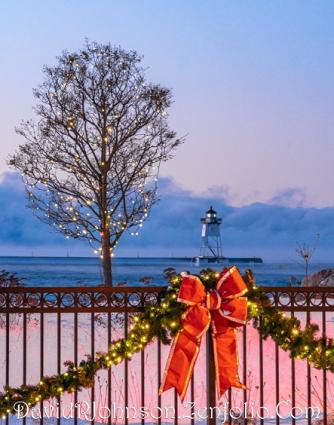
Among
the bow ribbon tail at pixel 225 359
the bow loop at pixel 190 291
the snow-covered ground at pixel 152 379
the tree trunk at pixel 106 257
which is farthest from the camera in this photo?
the tree trunk at pixel 106 257

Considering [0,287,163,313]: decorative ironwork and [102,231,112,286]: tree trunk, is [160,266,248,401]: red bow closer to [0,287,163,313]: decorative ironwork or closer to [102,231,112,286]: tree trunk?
[0,287,163,313]: decorative ironwork

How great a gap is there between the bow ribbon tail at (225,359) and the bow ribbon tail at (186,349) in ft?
0.60

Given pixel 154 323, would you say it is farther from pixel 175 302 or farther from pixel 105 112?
pixel 105 112

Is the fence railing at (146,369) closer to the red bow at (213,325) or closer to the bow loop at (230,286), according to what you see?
the red bow at (213,325)

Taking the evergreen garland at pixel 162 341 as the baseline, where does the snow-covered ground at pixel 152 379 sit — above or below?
below

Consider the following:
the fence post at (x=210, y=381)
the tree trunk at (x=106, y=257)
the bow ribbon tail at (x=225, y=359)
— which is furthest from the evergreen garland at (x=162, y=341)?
the tree trunk at (x=106, y=257)

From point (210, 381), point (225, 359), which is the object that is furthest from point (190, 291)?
point (210, 381)

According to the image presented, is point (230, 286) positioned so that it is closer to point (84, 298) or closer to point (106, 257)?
point (84, 298)

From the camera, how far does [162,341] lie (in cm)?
678

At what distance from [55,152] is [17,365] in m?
7.35

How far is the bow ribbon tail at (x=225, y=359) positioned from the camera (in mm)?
6766

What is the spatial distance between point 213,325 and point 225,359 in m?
0.32


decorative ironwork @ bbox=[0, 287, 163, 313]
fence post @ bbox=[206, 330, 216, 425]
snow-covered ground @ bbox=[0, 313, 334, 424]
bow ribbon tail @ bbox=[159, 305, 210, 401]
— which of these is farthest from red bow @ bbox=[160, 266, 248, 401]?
snow-covered ground @ bbox=[0, 313, 334, 424]

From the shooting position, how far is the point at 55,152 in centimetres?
1866
